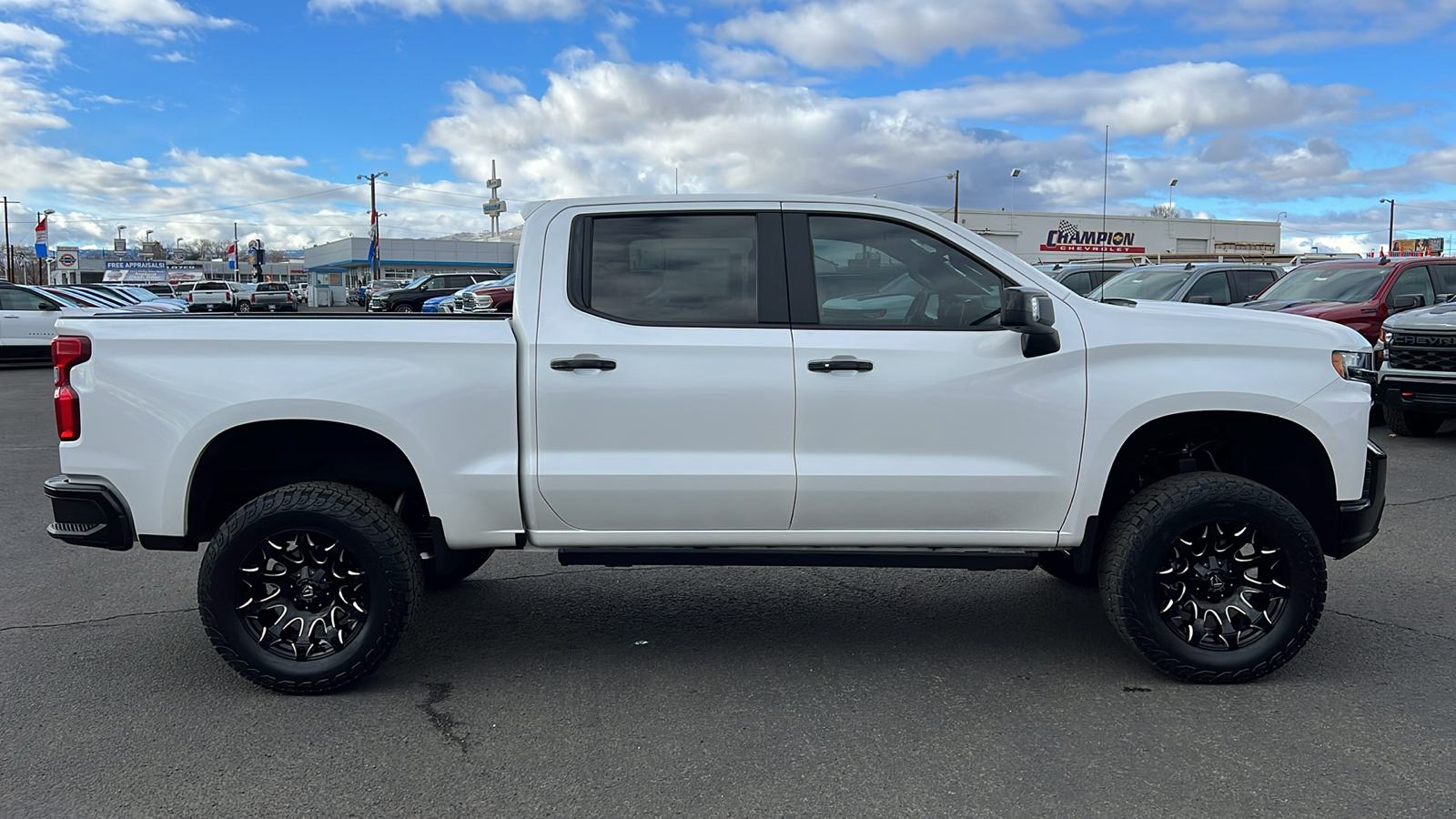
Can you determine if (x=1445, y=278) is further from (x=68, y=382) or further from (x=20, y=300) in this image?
(x=20, y=300)

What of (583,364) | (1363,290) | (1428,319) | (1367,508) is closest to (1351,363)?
(1367,508)

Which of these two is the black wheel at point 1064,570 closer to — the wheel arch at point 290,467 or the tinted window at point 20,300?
the wheel arch at point 290,467

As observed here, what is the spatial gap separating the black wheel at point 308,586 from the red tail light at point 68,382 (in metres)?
0.71

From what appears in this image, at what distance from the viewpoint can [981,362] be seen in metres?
4.05

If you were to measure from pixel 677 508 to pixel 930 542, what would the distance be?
988 mm

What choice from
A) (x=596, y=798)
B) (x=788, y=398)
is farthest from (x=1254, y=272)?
(x=596, y=798)

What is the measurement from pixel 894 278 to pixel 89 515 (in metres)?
3.22

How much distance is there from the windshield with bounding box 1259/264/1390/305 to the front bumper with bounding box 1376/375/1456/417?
2.19 meters

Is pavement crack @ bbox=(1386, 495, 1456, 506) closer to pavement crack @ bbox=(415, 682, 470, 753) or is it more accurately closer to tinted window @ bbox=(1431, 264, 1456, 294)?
tinted window @ bbox=(1431, 264, 1456, 294)

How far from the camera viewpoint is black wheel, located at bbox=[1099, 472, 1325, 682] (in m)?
4.03

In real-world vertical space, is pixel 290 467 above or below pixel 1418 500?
above

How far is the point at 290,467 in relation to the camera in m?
4.50

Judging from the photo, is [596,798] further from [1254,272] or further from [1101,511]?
[1254,272]

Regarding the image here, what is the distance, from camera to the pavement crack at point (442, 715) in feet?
12.2
